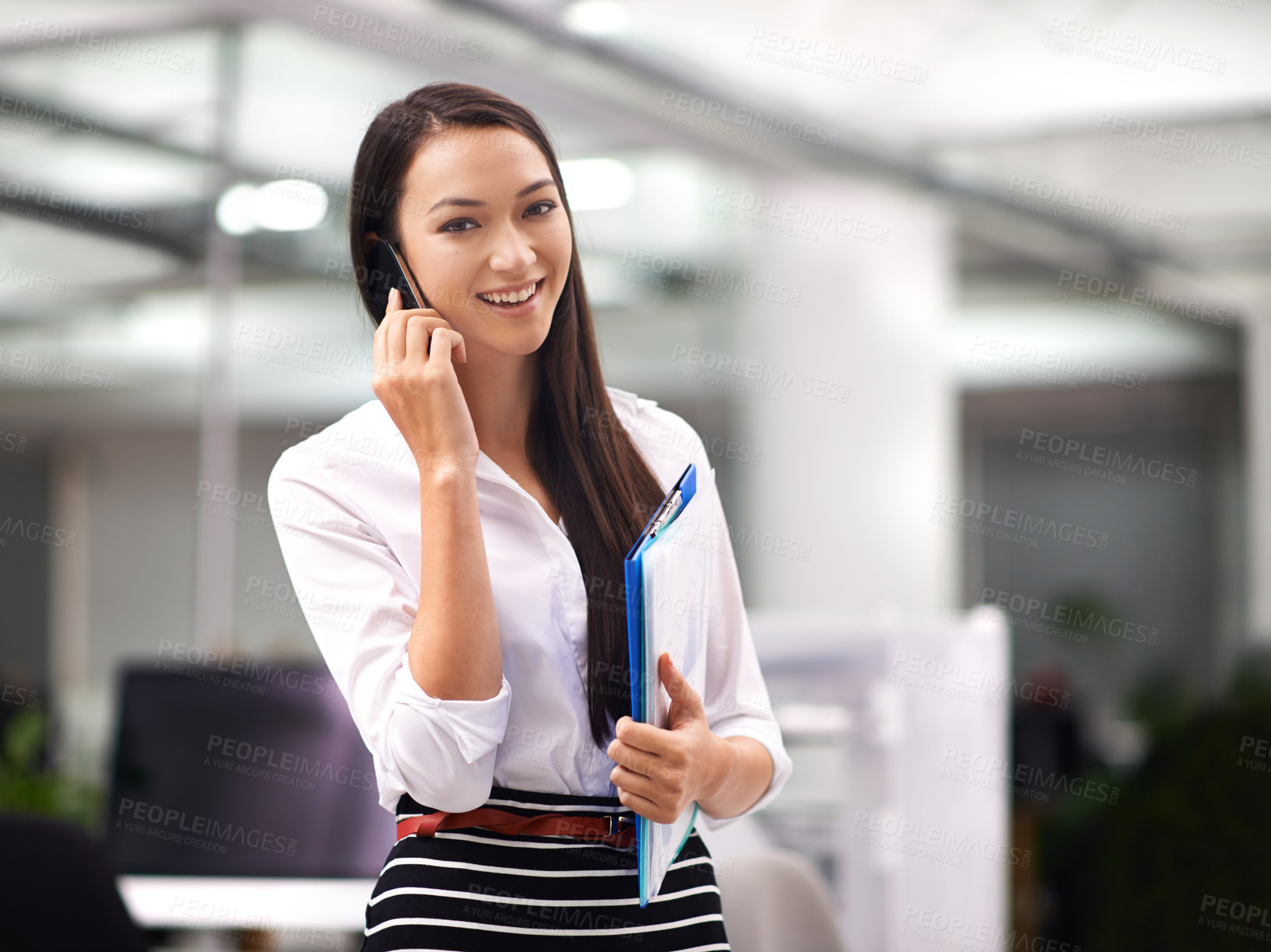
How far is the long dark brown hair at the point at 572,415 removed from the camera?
1.06m

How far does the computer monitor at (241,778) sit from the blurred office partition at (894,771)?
2.81 feet

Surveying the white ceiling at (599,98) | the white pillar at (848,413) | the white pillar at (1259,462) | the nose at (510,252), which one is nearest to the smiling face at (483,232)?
the nose at (510,252)

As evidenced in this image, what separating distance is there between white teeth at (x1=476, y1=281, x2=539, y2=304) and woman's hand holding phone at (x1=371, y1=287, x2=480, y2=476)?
5 centimetres

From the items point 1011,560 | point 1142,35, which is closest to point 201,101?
point 1142,35

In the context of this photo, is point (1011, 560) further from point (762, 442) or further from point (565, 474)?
point (565, 474)

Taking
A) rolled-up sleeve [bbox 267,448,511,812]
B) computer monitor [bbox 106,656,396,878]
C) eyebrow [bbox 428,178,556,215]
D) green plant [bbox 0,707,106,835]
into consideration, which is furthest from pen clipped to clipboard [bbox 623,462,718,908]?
green plant [bbox 0,707,106,835]

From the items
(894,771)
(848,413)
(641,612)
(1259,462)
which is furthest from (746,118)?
(1259,462)

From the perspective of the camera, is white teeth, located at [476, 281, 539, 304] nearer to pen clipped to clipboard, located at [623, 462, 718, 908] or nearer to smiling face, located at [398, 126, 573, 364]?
smiling face, located at [398, 126, 573, 364]

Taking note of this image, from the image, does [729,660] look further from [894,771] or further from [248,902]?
[248,902]

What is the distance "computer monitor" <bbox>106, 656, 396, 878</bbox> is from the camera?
2.61m

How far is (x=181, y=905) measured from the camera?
2488 millimetres

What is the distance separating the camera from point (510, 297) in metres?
1.05

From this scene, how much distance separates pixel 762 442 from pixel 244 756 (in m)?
3.41

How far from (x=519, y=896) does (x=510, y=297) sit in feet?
1.54
